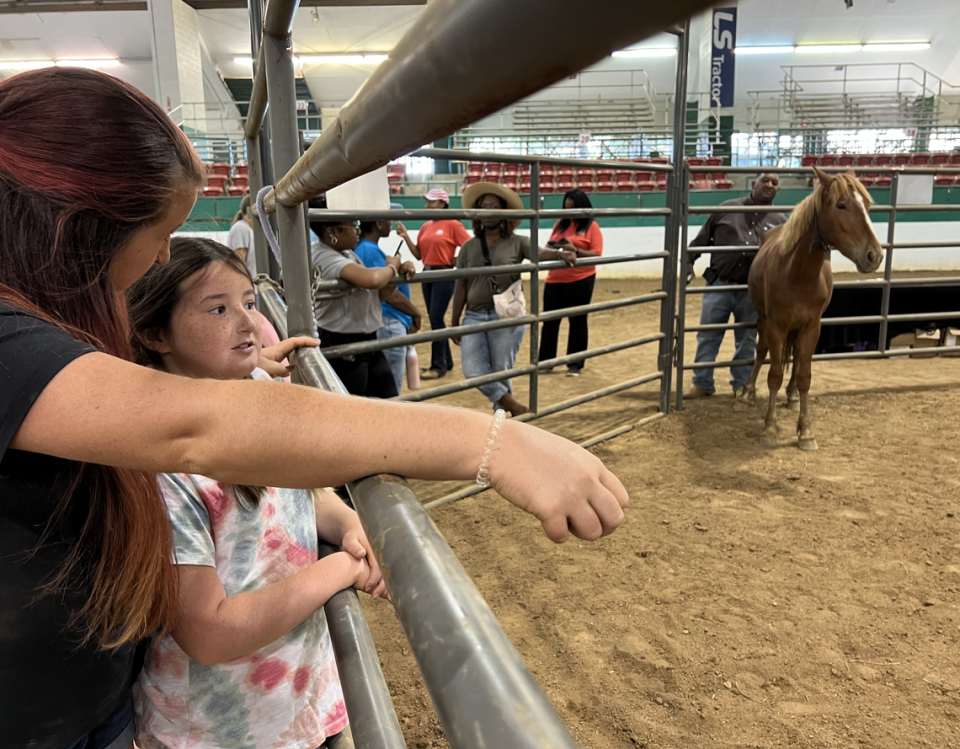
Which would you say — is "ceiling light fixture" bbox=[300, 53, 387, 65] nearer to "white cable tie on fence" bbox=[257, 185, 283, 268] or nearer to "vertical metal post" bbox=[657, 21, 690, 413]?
"vertical metal post" bbox=[657, 21, 690, 413]

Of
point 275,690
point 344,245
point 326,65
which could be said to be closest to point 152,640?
point 275,690

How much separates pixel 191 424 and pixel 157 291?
0.53 meters

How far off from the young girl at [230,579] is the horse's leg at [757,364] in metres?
4.28

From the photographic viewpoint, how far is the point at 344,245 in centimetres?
273

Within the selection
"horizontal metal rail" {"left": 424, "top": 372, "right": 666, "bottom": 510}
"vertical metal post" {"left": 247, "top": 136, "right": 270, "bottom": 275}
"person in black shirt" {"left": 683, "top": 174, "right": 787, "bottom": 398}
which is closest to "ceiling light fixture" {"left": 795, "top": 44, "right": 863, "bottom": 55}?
"person in black shirt" {"left": 683, "top": 174, "right": 787, "bottom": 398}

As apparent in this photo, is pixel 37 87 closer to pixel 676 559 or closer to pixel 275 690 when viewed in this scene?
pixel 275 690

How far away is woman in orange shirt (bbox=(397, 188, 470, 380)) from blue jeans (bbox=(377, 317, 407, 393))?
4.07ft

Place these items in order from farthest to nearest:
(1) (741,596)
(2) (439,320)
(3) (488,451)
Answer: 1. (2) (439,320)
2. (1) (741,596)
3. (3) (488,451)

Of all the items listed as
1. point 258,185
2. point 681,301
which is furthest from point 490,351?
point 258,185

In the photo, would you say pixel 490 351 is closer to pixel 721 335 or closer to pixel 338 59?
pixel 721 335

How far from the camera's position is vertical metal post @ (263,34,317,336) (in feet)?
4.14

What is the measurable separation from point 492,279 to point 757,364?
2234mm

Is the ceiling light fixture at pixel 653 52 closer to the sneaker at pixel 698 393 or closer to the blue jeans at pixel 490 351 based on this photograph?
the sneaker at pixel 698 393

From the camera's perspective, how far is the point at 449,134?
1.28 ft
